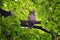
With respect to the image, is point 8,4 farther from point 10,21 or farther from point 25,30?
point 25,30

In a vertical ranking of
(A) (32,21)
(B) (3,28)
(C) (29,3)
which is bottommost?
(A) (32,21)

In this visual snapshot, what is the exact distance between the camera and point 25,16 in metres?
1.49

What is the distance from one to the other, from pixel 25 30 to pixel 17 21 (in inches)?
4.7

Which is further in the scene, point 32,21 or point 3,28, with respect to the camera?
point 32,21

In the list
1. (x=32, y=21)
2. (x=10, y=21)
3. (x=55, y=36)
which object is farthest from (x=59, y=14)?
(x=32, y=21)

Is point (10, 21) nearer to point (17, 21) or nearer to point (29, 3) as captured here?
point (17, 21)

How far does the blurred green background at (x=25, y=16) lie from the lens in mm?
1256

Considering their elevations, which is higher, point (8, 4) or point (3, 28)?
point (8, 4)

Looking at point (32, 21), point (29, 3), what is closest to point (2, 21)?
point (29, 3)

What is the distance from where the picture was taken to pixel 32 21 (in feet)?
6.01

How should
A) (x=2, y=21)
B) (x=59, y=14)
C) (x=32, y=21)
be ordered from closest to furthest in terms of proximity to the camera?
(x=59, y=14) < (x=2, y=21) < (x=32, y=21)

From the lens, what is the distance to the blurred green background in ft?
4.12

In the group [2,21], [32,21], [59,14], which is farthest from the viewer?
[32,21]

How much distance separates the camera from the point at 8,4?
137 cm
